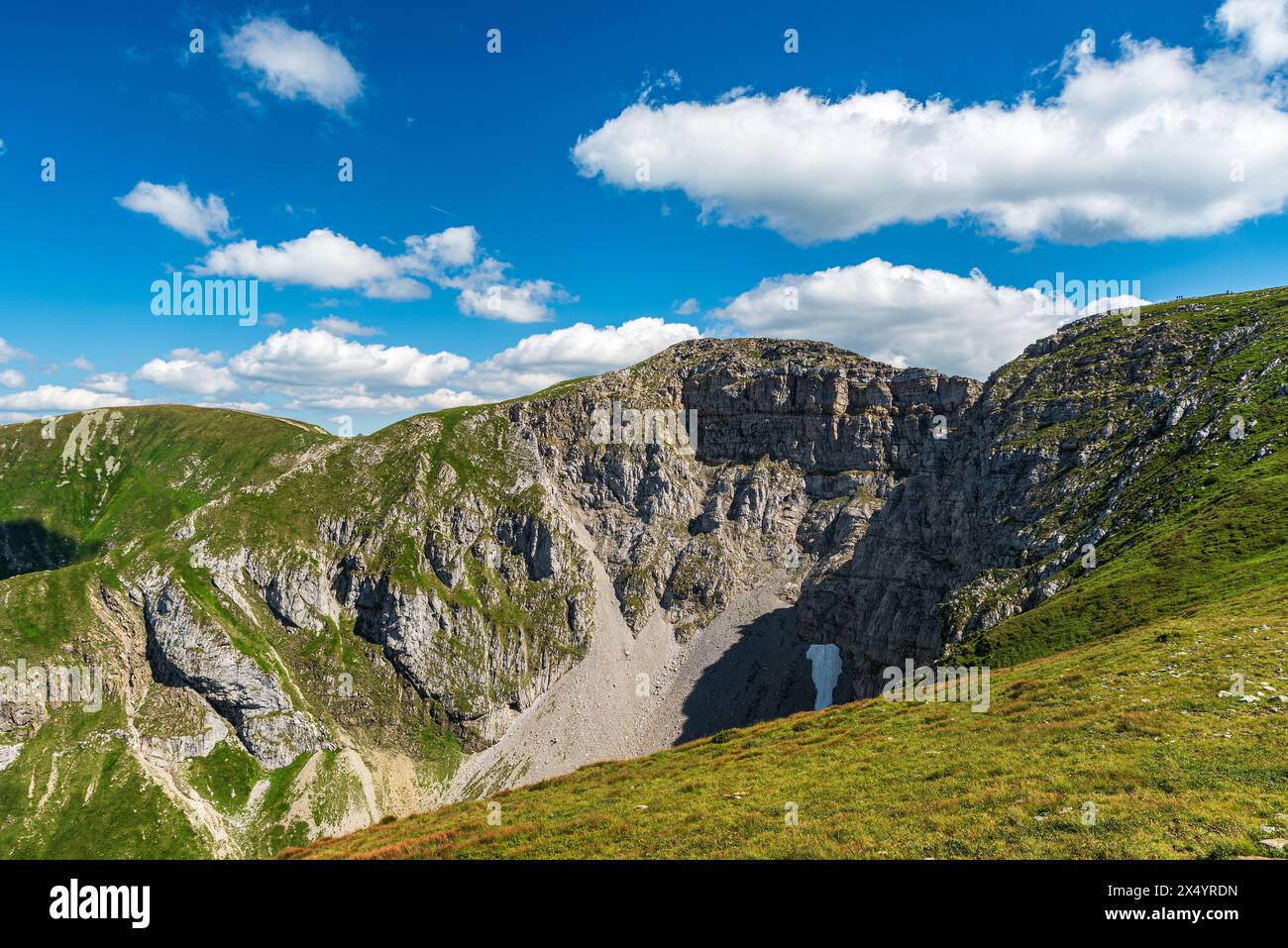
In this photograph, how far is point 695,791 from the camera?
2573 cm

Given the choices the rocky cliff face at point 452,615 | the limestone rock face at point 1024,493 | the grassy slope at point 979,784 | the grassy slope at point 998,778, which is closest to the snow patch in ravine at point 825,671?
the rocky cliff face at point 452,615

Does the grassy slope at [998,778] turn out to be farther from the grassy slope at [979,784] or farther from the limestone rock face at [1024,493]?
the limestone rock face at [1024,493]

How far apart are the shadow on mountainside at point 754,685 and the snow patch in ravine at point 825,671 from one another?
6.03ft

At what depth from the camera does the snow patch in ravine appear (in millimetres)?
167625

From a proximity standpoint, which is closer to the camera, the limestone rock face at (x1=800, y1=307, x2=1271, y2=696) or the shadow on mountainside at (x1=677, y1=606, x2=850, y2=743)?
the limestone rock face at (x1=800, y1=307, x2=1271, y2=696)

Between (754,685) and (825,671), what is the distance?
21862 mm

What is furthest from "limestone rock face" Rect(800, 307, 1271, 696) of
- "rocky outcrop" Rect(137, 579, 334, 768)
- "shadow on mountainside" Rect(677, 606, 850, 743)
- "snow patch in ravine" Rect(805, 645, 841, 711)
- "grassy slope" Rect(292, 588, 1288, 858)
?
"rocky outcrop" Rect(137, 579, 334, 768)

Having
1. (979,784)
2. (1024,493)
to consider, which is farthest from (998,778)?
(1024,493)

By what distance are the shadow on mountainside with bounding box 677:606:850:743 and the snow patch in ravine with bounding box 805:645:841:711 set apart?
1.84 metres

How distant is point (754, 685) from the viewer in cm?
18100

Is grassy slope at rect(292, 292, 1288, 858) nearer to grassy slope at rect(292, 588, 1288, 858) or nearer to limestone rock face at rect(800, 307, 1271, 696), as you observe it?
grassy slope at rect(292, 588, 1288, 858)

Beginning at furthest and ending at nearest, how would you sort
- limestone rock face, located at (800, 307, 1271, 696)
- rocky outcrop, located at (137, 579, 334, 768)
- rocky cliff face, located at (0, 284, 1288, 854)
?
rocky outcrop, located at (137, 579, 334, 768) → rocky cliff face, located at (0, 284, 1288, 854) → limestone rock face, located at (800, 307, 1271, 696)

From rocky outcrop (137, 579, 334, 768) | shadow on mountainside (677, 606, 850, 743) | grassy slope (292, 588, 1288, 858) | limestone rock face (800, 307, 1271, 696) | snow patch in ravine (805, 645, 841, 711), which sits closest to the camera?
grassy slope (292, 588, 1288, 858)

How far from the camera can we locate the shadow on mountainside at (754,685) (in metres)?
172
